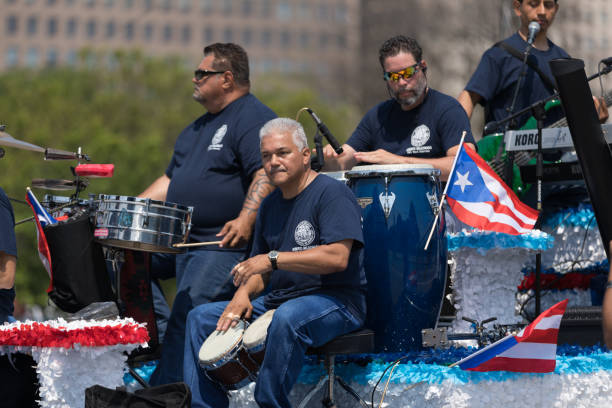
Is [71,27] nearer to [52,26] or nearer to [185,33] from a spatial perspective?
[52,26]

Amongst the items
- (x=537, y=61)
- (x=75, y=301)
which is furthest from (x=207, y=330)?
(x=537, y=61)

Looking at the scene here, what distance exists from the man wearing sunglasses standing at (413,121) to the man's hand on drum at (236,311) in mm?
1184

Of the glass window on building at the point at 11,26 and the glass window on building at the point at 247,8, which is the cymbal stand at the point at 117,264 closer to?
the glass window on building at the point at 11,26

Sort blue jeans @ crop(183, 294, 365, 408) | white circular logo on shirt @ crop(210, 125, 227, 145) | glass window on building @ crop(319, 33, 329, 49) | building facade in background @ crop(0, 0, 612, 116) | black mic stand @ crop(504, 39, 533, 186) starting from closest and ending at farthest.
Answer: blue jeans @ crop(183, 294, 365, 408) → white circular logo on shirt @ crop(210, 125, 227, 145) → black mic stand @ crop(504, 39, 533, 186) → glass window on building @ crop(319, 33, 329, 49) → building facade in background @ crop(0, 0, 612, 116)

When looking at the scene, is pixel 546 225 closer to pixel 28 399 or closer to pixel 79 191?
pixel 79 191

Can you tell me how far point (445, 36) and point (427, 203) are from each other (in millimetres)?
18122

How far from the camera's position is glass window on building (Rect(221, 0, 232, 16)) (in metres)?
85.6

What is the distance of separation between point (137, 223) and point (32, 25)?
7987cm

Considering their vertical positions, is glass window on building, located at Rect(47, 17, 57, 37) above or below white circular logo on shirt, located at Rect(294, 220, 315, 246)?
above

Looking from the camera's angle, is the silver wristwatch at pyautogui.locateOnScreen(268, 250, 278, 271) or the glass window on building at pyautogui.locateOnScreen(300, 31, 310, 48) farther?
the glass window on building at pyautogui.locateOnScreen(300, 31, 310, 48)

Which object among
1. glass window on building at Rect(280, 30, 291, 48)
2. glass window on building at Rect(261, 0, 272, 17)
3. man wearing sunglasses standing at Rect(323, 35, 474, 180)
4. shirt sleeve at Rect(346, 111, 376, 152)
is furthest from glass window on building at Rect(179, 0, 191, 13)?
man wearing sunglasses standing at Rect(323, 35, 474, 180)

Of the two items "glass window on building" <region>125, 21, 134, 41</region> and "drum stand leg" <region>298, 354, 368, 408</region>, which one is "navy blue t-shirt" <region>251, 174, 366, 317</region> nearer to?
"drum stand leg" <region>298, 354, 368, 408</region>

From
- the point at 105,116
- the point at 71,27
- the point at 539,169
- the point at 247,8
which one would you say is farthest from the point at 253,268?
the point at 247,8

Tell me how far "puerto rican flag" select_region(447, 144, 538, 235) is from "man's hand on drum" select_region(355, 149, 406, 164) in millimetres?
373
